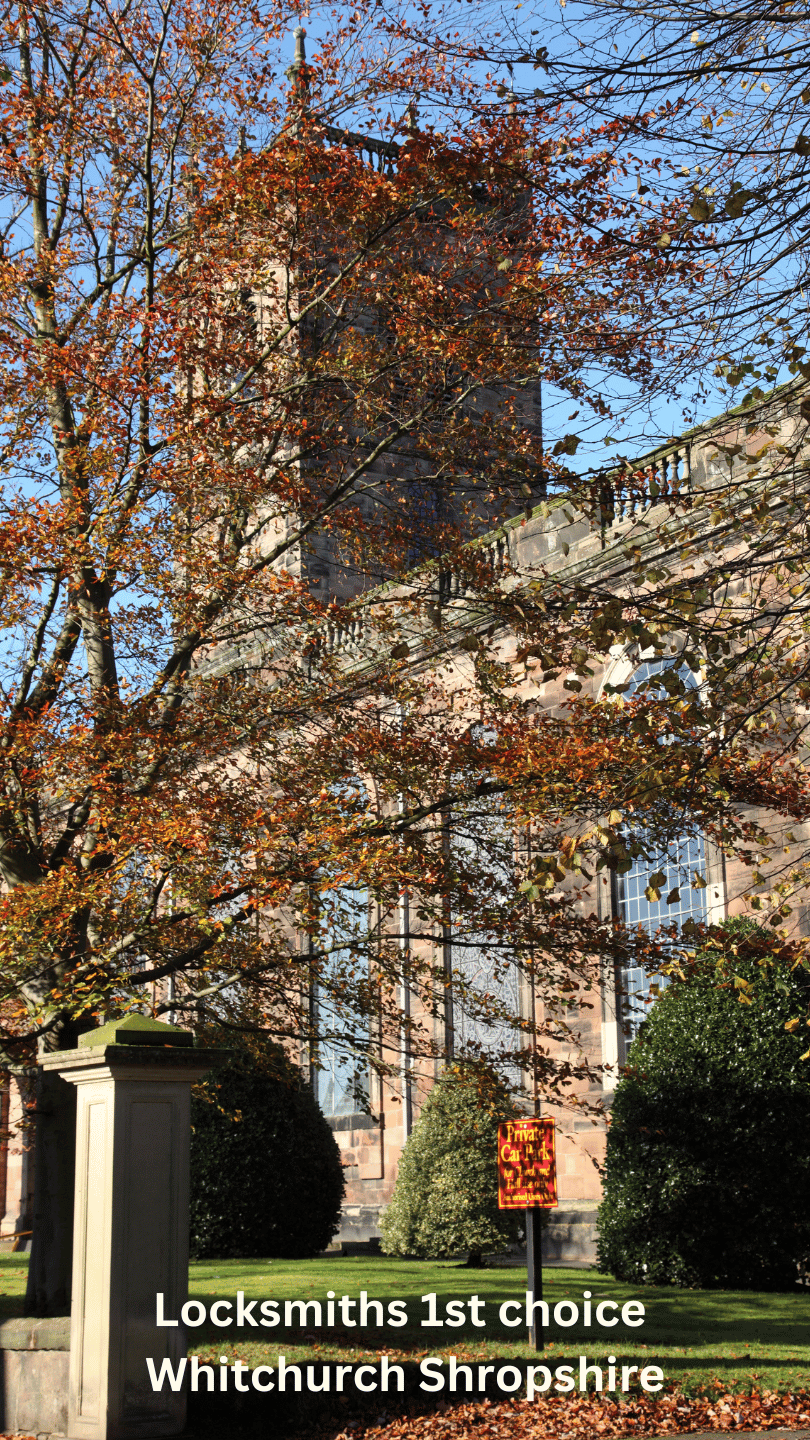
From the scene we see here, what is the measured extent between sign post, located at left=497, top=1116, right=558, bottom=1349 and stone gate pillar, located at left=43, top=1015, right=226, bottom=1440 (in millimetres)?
2575

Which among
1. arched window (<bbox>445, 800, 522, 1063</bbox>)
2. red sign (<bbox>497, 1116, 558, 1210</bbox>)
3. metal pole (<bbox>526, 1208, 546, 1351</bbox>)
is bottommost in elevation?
metal pole (<bbox>526, 1208, 546, 1351</bbox>)

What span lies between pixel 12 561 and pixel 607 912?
399 inches

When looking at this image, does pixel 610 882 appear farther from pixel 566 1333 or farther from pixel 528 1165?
pixel 528 1165

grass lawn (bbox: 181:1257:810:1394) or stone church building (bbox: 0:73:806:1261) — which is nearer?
grass lawn (bbox: 181:1257:810:1394)

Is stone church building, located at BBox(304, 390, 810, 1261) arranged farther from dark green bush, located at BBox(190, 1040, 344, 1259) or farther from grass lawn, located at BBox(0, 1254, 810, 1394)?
grass lawn, located at BBox(0, 1254, 810, 1394)

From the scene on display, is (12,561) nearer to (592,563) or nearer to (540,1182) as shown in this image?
(540,1182)

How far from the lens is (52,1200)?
11.1 meters

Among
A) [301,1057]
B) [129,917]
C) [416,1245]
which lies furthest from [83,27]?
[301,1057]

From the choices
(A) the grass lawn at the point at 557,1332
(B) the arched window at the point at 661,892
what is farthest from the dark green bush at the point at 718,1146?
(B) the arched window at the point at 661,892

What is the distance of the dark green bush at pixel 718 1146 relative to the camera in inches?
525

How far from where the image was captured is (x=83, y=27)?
42.4 feet

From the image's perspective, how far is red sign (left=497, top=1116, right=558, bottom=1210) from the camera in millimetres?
9953

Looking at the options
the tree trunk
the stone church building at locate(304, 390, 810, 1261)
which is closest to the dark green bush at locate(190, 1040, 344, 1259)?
the stone church building at locate(304, 390, 810, 1261)

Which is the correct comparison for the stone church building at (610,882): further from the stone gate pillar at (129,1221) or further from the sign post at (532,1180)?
the stone gate pillar at (129,1221)
